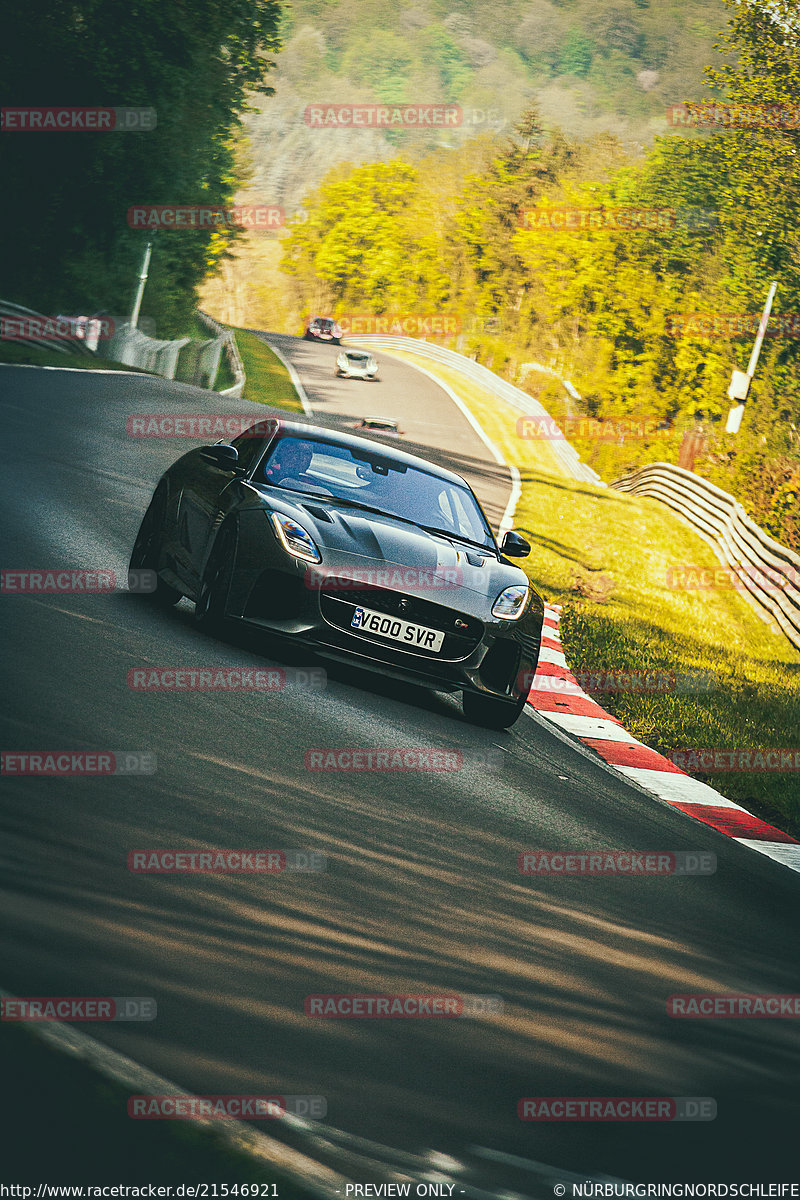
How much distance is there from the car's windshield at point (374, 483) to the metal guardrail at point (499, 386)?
24.8 m

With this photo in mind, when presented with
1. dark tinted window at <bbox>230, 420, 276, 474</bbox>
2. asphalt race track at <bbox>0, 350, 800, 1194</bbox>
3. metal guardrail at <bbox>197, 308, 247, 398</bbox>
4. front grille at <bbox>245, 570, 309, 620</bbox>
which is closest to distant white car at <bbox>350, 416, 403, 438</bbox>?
metal guardrail at <bbox>197, 308, 247, 398</bbox>

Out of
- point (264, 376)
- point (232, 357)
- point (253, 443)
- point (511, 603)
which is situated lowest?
point (511, 603)

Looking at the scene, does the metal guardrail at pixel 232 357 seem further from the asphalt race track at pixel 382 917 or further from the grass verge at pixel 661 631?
the asphalt race track at pixel 382 917

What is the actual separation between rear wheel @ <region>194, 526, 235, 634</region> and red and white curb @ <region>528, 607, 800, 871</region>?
246 cm

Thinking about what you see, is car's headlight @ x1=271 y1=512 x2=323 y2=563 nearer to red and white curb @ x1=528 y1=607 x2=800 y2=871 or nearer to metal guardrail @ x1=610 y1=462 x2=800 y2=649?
red and white curb @ x1=528 y1=607 x2=800 y2=871

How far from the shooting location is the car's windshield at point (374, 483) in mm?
7855

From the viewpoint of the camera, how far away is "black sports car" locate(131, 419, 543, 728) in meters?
6.99

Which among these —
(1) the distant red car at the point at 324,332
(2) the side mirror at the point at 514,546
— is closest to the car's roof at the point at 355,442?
(2) the side mirror at the point at 514,546

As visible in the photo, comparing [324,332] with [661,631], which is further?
[324,332]

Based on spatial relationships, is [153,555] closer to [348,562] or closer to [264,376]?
[348,562]

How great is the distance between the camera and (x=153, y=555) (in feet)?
27.4

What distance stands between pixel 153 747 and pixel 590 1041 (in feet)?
7.51

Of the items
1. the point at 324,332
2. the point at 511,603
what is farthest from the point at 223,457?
the point at 324,332

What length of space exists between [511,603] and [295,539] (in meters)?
1.36
